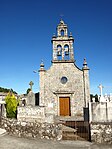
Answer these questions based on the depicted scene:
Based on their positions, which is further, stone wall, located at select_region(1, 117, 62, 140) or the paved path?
stone wall, located at select_region(1, 117, 62, 140)

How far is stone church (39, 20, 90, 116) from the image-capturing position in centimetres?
1781

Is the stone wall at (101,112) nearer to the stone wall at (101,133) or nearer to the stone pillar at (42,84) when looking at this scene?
the stone wall at (101,133)

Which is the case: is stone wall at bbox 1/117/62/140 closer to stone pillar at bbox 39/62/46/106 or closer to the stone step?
the stone step

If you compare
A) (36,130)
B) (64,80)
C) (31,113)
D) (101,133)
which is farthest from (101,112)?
(64,80)

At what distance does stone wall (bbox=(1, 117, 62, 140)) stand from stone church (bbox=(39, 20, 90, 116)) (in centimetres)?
804

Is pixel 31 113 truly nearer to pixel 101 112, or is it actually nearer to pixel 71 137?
pixel 71 137

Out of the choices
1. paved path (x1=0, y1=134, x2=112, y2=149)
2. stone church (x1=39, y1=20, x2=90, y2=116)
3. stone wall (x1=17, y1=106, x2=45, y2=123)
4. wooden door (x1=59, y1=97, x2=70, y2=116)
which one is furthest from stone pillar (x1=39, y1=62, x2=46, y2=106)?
paved path (x1=0, y1=134, x2=112, y2=149)

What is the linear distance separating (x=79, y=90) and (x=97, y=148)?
10.7 meters

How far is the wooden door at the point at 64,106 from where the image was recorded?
17891 mm

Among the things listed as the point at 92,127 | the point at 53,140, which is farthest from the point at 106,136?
the point at 53,140

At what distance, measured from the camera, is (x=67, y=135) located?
9445 millimetres

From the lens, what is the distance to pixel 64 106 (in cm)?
1805

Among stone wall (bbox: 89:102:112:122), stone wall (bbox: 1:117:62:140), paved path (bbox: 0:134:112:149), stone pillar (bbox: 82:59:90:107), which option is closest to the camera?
paved path (bbox: 0:134:112:149)

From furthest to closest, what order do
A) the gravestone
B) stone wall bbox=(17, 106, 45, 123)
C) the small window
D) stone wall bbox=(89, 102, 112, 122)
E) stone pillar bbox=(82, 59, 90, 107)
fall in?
1. the small window
2. stone pillar bbox=(82, 59, 90, 107)
3. the gravestone
4. stone wall bbox=(17, 106, 45, 123)
5. stone wall bbox=(89, 102, 112, 122)
